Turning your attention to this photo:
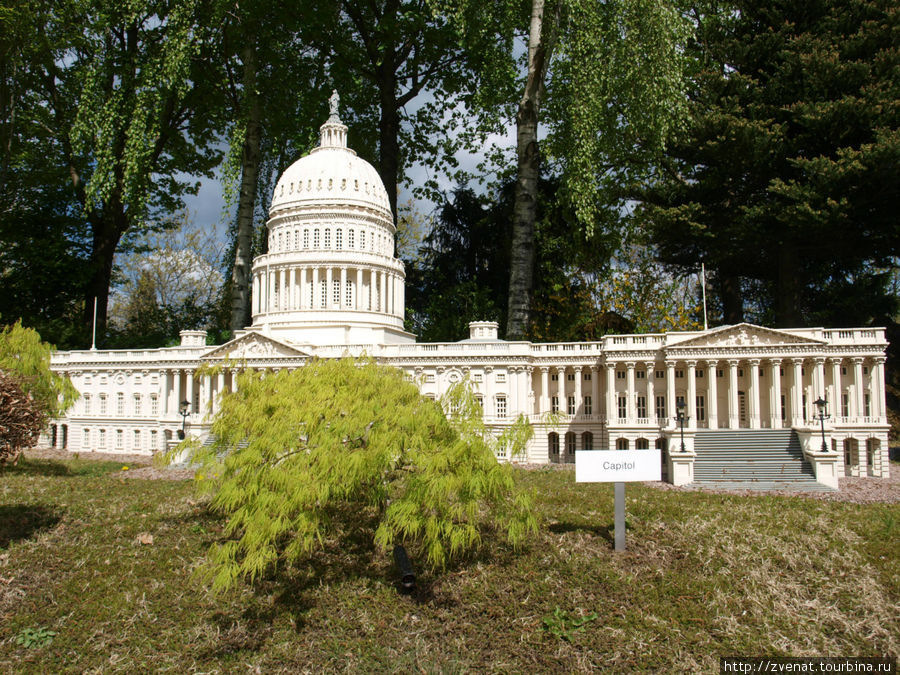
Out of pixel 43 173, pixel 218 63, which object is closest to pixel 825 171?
pixel 218 63

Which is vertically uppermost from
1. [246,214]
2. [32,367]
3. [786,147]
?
[786,147]

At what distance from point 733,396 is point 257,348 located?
1219 inches

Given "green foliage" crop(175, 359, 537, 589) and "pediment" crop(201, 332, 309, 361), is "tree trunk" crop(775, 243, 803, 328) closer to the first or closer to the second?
"green foliage" crop(175, 359, 537, 589)

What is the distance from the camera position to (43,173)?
161 ft

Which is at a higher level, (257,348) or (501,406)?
(257,348)

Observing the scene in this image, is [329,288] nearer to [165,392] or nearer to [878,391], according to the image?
[165,392]

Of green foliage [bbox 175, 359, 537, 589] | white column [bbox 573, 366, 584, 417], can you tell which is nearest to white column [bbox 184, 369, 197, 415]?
white column [bbox 573, 366, 584, 417]

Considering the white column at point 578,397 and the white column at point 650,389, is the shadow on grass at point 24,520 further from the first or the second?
the white column at point 650,389

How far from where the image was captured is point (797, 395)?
110 ft

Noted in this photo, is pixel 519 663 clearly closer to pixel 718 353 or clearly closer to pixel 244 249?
pixel 718 353

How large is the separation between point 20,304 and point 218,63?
27.8 meters

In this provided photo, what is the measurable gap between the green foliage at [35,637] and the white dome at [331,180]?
3929 cm

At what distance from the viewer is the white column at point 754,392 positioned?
34.1 meters

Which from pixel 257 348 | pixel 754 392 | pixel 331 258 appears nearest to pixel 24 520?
pixel 257 348
